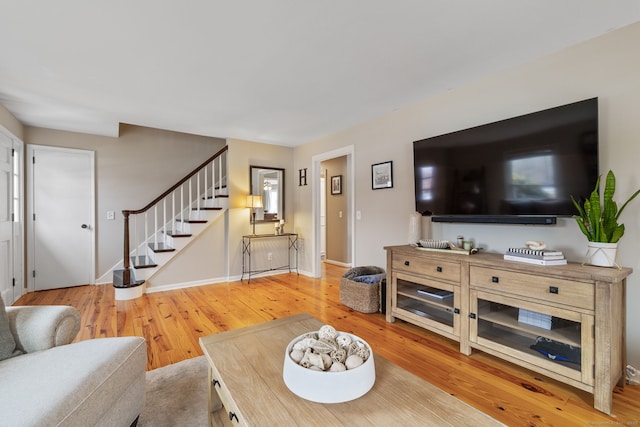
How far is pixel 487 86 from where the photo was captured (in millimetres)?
2477

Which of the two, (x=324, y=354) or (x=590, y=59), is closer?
(x=324, y=354)

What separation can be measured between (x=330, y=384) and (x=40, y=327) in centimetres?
147

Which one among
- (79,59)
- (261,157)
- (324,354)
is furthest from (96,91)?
(324,354)

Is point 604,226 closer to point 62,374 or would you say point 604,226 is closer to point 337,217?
point 62,374

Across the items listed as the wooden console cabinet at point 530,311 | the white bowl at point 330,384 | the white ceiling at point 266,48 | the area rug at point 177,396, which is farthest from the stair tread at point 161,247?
the white bowl at point 330,384

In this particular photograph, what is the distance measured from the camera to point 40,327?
1396mm

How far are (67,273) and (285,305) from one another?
327 centimetres

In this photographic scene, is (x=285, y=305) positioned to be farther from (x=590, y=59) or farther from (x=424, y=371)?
(x=590, y=59)

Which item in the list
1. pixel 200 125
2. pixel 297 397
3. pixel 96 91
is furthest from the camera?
pixel 200 125

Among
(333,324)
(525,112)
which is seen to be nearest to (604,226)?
(525,112)

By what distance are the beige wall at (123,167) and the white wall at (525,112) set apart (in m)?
3.23

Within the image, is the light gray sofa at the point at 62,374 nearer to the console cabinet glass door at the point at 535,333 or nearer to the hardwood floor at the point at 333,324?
the hardwood floor at the point at 333,324

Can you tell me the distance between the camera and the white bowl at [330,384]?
3.22 ft

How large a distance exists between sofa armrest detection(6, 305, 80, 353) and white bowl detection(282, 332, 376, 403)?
1.28 m
